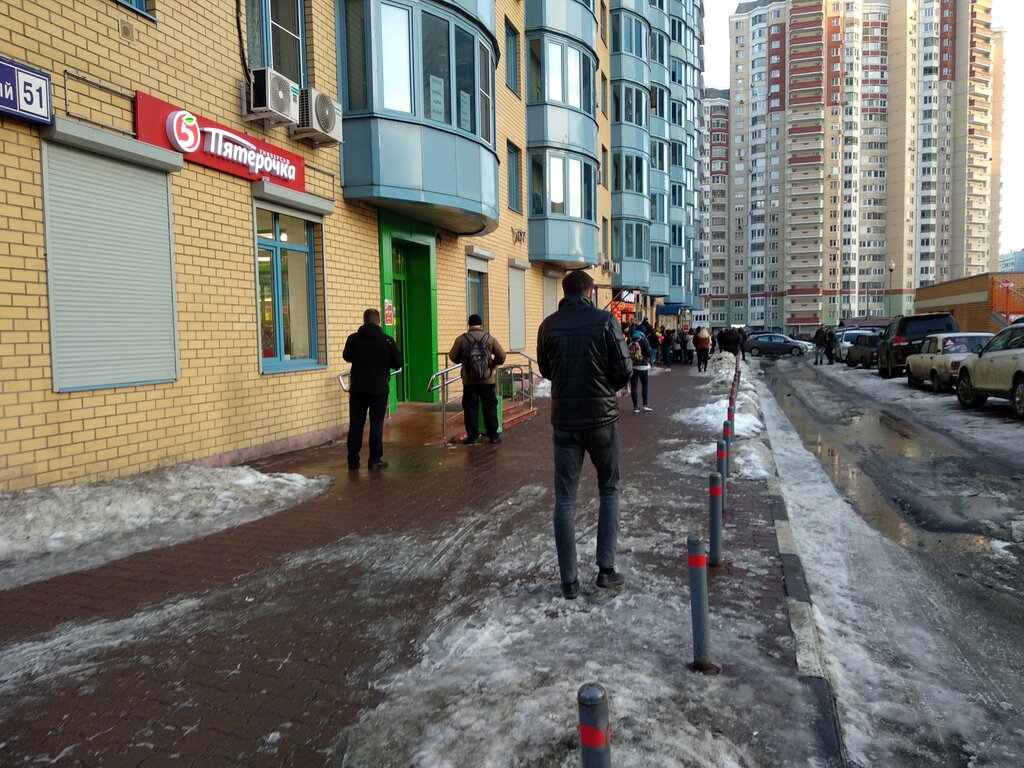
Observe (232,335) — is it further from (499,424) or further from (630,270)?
(630,270)

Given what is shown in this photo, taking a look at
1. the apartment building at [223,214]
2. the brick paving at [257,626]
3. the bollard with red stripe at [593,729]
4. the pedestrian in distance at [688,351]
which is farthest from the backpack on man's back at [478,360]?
the pedestrian in distance at [688,351]

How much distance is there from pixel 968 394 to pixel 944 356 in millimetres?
3189

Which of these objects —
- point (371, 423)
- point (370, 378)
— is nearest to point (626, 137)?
point (370, 378)

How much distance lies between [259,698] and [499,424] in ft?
26.8

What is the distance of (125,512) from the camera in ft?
20.4

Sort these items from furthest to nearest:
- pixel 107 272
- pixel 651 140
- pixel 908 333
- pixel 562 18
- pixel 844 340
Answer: pixel 651 140
pixel 844 340
pixel 908 333
pixel 562 18
pixel 107 272

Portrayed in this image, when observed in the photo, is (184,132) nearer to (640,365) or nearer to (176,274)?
(176,274)

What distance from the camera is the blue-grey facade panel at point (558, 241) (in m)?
21.2

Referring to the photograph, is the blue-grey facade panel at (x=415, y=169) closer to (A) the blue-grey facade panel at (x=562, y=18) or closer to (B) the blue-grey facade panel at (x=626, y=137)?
(A) the blue-grey facade panel at (x=562, y=18)

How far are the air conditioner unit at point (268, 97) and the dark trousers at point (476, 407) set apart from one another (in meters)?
4.32

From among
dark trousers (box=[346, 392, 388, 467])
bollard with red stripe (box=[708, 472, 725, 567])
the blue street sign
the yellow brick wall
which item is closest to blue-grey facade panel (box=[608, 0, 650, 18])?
the yellow brick wall

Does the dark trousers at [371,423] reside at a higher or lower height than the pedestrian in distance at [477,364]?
lower

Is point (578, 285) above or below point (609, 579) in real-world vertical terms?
above

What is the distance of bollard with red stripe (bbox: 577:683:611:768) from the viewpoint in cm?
178
